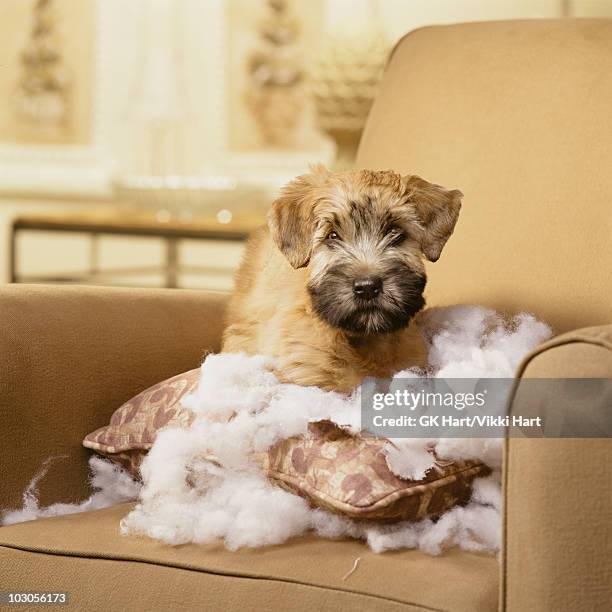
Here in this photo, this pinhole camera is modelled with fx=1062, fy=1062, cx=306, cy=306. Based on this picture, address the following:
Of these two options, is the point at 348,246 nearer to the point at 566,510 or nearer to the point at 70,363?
the point at 70,363

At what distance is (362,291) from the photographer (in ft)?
5.00

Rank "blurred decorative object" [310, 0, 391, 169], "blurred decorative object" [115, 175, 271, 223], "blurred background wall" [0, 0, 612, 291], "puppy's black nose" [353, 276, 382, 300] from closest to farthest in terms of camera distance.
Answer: "puppy's black nose" [353, 276, 382, 300] < "blurred decorative object" [310, 0, 391, 169] < "blurred decorative object" [115, 175, 271, 223] < "blurred background wall" [0, 0, 612, 291]

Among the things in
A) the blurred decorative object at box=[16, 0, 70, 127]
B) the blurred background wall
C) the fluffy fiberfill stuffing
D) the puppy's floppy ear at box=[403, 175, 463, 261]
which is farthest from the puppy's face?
the blurred decorative object at box=[16, 0, 70, 127]

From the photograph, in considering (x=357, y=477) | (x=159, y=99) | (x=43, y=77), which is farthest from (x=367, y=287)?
(x=43, y=77)

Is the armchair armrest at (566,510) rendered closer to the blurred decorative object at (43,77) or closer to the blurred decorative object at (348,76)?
the blurred decorative object at (348,76)

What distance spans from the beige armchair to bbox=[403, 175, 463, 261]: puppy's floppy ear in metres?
0.23

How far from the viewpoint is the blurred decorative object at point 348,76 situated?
10.6 feet

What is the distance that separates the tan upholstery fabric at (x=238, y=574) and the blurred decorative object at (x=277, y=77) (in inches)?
120

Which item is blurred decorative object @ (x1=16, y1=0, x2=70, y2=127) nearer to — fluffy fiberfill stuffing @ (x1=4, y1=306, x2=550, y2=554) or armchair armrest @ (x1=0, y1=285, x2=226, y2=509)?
armchair armrest @ (x1=0, y1=285, x2=226, y2=509)

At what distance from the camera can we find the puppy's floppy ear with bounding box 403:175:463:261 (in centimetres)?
161

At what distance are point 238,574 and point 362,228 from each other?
1.83 ft

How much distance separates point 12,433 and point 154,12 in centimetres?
325

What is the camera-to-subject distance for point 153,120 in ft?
14.1

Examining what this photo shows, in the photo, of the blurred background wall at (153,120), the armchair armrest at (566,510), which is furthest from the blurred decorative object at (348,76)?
the armchair armrest at (566,510)
